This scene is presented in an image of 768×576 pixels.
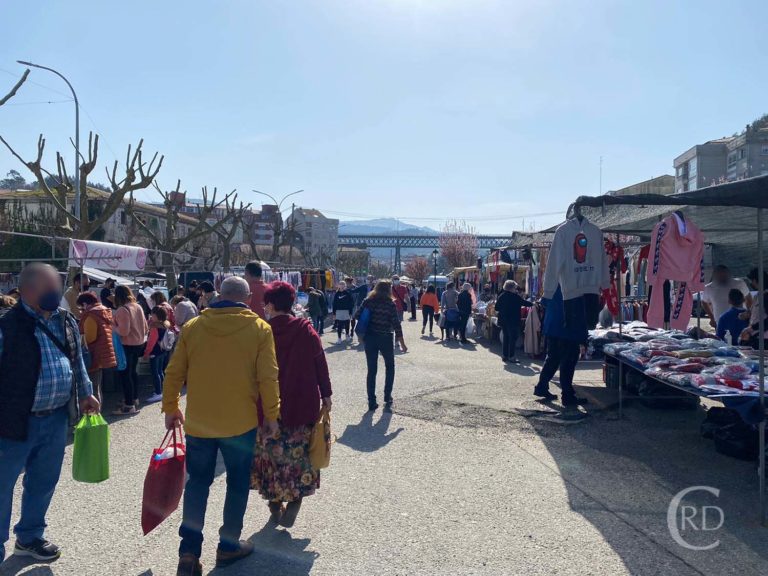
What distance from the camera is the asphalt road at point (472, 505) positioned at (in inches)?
164

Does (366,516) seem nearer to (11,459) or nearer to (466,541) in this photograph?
(466,541)

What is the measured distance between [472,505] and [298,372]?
1.81 metres

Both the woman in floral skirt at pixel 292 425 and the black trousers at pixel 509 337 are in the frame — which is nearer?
the woman in floral skirt at pixel 292 425

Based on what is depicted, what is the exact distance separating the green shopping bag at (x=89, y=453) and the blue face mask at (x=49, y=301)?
0.77m

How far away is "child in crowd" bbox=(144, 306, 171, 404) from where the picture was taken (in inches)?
393

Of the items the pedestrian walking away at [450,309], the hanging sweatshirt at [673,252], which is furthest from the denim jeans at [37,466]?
the pedestrian walking away at [450,309]

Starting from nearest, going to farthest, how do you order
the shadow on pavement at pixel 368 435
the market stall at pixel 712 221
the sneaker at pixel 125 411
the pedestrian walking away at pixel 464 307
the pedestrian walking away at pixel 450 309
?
the market stall at pixel 712 221 < the shadow on pavement at pixel 368 435 < the sneaker at pixel 125 411 < the pedestrian walking away at pixel 464 307 < the pedestrian walking away at pixel 450 309

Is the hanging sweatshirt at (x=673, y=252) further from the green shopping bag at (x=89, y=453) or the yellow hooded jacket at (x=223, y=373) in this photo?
the green shopping bag at (x=89, y=453)

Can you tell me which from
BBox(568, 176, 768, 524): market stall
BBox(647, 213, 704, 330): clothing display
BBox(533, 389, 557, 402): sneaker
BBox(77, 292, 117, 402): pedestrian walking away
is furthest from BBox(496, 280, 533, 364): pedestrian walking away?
BBox(77, 292, 117, 402): pedestrian walking away

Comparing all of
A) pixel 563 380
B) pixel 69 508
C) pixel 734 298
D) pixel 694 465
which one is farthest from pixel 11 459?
pixel 734 298

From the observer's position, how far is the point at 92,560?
164 inches

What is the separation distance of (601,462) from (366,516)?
2739mm

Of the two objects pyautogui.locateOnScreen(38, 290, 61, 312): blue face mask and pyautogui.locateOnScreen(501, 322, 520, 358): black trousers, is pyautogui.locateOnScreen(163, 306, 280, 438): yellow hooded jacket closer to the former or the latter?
pyautogui.locateOnScreen(38, 290, 61, 312): blue face mask

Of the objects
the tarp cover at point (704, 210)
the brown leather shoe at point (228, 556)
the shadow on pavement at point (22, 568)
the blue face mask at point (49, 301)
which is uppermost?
the tarp cover at point (704, 210)
